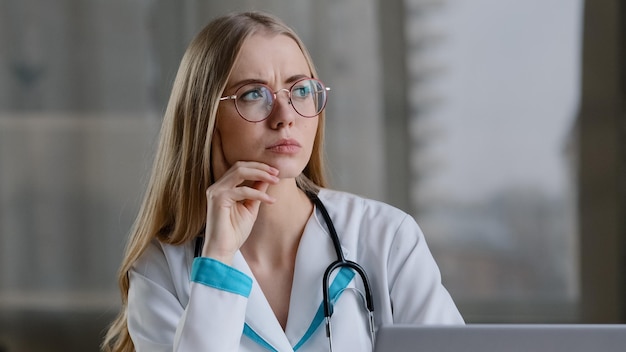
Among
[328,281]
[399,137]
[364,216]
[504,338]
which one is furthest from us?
[399,137]

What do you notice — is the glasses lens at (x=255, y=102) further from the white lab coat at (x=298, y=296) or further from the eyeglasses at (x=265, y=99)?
the white lab coat at (x=298, y=296)

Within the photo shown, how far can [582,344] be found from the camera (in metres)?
0.99

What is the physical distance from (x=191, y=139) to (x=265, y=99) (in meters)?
0.17

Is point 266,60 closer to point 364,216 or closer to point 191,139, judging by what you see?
point 191,139

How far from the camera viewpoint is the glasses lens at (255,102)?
61.0 inches

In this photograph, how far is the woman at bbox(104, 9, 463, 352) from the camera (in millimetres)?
1554

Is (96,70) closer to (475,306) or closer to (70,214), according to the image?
(70,214)

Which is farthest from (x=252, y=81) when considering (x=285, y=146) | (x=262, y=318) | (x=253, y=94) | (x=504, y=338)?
(x=504, y=338)

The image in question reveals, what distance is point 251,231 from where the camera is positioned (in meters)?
1.71

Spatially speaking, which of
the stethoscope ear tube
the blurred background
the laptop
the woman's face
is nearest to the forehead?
the woman's face

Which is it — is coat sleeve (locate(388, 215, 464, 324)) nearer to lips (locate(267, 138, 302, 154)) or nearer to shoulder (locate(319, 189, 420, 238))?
shoulder (locate(319, 189, 420, 238))

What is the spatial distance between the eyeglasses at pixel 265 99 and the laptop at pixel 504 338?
594 millimetres

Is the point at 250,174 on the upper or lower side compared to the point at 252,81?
lower

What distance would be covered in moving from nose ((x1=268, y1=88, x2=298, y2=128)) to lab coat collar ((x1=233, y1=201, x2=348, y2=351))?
25cm
